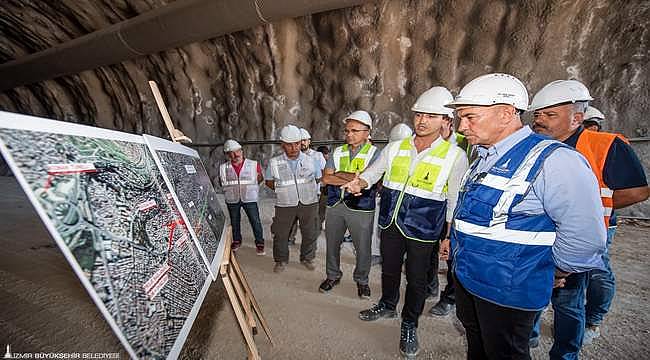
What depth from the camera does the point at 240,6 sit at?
18.1 feet

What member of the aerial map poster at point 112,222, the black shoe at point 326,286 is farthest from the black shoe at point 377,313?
the aerial map poster at point 112,222

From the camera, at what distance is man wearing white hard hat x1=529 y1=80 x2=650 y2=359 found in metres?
1.62

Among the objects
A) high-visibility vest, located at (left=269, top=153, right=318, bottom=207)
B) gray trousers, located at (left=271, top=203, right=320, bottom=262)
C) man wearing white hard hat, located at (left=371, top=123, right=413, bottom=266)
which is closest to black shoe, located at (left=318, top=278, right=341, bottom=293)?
gray trousers, located at (left=271, top=203, right=320, bottom=262)

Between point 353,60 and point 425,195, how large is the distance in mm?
5260

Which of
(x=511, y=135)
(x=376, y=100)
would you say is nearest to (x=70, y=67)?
(x=376, y=100)

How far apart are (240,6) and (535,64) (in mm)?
5779

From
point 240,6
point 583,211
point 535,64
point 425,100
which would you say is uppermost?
point 240,6

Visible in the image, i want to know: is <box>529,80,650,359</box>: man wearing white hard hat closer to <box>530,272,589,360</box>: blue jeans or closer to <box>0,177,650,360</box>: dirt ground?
<box>530,272,589,360</box>: blue jeans

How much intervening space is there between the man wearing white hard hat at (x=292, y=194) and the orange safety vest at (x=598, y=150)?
257 centimetres

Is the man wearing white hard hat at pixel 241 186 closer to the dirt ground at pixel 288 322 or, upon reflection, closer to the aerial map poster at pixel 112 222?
the dirt ground at pixel 288 322

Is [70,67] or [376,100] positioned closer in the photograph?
[376,100]

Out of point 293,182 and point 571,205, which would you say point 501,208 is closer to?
point 571,205

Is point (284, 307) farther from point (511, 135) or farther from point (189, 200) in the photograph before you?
point (511, 135)

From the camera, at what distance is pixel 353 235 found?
2.83 m
